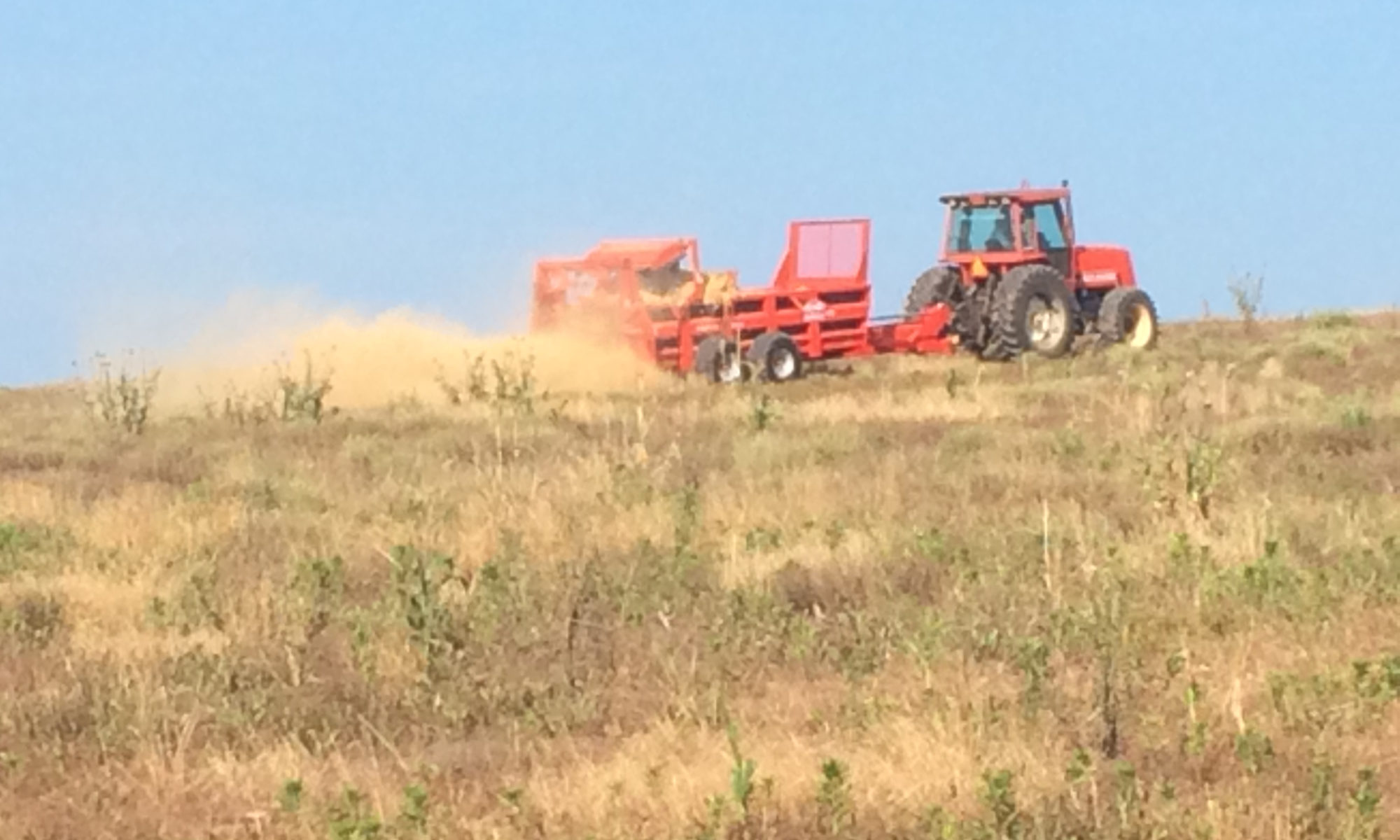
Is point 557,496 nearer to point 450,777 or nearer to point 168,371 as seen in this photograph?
point 450,777

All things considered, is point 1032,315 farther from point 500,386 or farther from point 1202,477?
point 1202,477

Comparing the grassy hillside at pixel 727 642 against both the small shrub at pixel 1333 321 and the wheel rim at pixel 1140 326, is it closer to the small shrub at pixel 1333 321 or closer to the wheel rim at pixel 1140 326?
the wheel rim at pixel 1140 326

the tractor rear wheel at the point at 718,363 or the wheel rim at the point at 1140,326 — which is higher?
the wheel rim at the point at 1140,326

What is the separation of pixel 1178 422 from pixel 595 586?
17.6ft

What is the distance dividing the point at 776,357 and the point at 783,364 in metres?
→ 0.11

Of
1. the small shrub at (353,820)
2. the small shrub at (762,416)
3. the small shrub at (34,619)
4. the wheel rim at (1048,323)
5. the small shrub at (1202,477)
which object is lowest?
the small shrub at (353,820)

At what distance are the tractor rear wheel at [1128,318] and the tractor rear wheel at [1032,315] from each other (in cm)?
50

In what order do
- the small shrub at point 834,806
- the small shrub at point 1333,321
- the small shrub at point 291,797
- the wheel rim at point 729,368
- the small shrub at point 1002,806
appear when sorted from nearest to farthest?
the small shrub at point 1002,806 → the small shrub at point 834,806 → the small shrub at point 291,797 → the wheel rim at point 729,368 → the small shrub at point 1333,321

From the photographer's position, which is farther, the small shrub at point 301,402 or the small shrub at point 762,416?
the small shrub at point 301,402

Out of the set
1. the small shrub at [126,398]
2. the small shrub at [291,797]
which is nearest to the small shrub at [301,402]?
the small shrub at [126,398]

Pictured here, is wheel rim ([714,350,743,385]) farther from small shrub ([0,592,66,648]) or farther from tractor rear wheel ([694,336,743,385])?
small shrub ([0,592,66,648])

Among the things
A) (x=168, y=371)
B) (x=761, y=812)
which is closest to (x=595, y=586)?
(x=761, y=812)

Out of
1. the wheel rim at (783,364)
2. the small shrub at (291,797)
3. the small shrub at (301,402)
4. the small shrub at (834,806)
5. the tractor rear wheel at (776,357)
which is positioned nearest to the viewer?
the small shrub at (834,806)

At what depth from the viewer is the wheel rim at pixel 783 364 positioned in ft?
69.3
